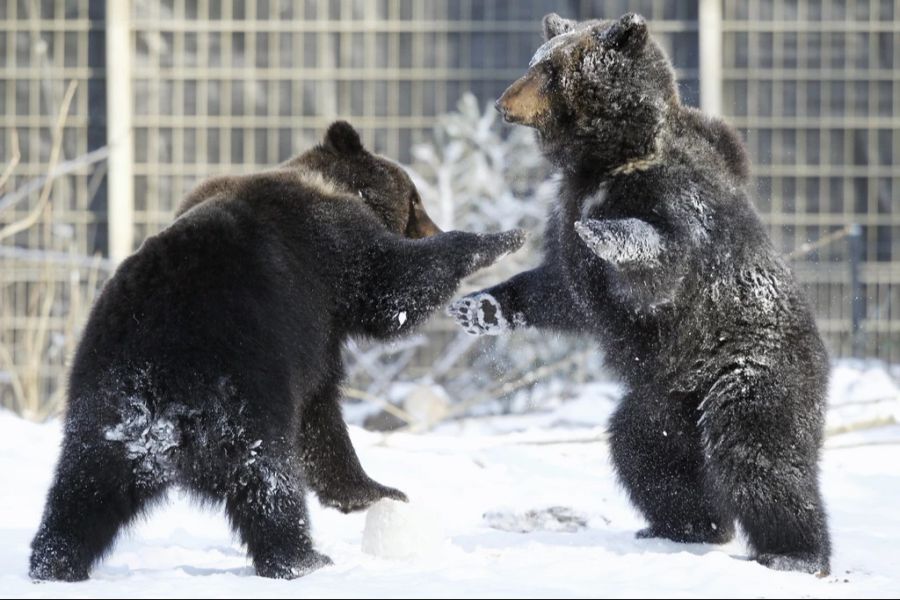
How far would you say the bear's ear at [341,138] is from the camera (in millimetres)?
4484

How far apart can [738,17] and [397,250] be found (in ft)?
30.3

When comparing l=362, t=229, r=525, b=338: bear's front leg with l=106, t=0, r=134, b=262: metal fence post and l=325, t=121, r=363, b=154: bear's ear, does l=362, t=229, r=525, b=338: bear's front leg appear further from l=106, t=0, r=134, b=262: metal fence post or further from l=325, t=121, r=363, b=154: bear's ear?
l=106, t=0, r=134, b=262: metal fence post

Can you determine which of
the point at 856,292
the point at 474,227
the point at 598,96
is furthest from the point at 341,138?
the point at 856,292

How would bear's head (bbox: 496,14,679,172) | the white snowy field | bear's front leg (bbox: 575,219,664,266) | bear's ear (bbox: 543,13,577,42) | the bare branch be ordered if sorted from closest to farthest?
1. the white snowy field
2. bear's front leg (bbox: 575,219,664,266)
3. bear's head (bbox: 496,14,679,172)
4. bear's ear (bbox: 543,13,577,42)
5. the bare branch

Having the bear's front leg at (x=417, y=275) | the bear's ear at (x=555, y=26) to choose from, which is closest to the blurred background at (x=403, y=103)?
the bear's ear at (x=555, y=26)

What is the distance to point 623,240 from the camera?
11.8 ft

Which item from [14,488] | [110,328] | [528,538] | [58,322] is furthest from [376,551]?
[58,322]

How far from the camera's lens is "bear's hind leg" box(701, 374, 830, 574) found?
3.71 metres

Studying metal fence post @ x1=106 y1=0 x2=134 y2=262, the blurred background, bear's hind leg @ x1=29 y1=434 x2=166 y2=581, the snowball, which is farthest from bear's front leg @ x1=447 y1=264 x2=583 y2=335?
metal fence post @ x1=106 y1=0 x2=134 y2=262

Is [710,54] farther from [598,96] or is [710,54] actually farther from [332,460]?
[332,460]

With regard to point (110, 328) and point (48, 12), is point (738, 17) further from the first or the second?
point (110, 328)

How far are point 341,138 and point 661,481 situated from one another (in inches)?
66.0

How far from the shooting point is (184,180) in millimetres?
12328

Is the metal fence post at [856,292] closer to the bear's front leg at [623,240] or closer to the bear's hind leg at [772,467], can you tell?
the bear's hind leg at [772,467]
